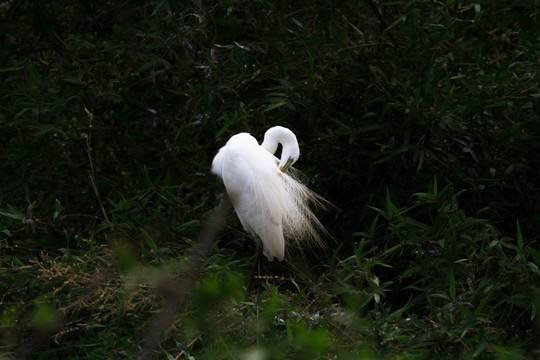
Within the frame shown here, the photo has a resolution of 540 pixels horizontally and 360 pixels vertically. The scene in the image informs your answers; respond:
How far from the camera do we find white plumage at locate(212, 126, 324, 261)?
2363mm

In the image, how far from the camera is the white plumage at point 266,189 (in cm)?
236

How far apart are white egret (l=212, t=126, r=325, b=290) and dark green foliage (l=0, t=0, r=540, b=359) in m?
0.12

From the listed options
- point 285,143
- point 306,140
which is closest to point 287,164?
point 285,143

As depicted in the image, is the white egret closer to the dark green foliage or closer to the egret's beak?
the egret's beak

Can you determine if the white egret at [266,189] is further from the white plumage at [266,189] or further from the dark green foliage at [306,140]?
the dark green foliage at [306,140]

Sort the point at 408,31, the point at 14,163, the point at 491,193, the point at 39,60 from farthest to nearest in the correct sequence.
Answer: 1. the point at 39,60
2. the point at 14,163
3. the point at 491,193
4. the point at 408,31

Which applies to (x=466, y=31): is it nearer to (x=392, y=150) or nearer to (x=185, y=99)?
(x=392, y=150)

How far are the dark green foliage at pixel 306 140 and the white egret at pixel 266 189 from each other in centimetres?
12

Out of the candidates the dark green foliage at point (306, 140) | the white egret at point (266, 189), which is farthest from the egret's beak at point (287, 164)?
the dark green foliage at point (306, 140)

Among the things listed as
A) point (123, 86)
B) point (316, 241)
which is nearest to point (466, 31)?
point (316, 241)

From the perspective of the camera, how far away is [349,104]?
2.81 meters

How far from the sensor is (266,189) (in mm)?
2400

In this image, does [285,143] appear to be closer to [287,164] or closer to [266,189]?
[287,164]

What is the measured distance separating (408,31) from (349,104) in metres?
0.46
